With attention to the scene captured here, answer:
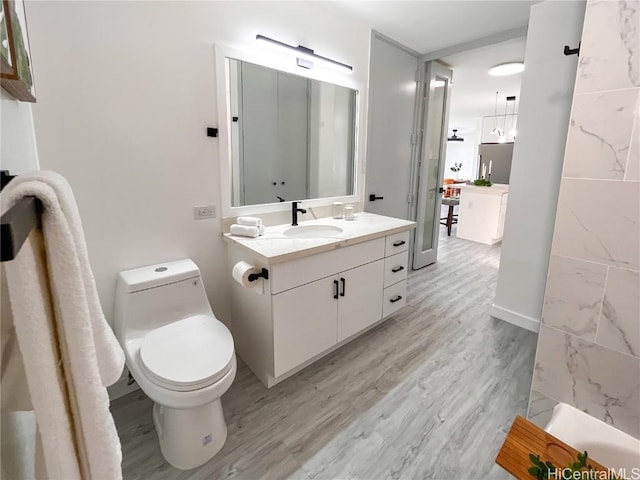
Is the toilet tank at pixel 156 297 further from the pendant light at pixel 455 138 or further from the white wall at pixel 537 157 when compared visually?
the pendant light at pixel 455 138

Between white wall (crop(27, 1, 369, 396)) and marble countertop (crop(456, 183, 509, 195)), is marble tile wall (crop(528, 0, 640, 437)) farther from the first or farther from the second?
marble countertop (crop(456, 183, 509, 195))

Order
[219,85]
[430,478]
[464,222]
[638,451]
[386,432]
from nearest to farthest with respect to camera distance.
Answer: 1. [638,451]
2. [430,478]
3. [386,432]
4. [219,85]
5. [464,222]

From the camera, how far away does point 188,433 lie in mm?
1379

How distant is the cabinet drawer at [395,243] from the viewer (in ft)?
7.40

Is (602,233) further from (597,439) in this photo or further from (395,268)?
(395,268)

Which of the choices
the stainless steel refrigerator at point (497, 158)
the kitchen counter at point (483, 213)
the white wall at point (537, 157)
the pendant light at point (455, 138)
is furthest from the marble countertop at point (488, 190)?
the pendant light at point (455, 138)

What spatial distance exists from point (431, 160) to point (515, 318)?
1959 mm

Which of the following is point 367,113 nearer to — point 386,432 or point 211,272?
point 211,272

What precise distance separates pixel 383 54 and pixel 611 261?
2.40m

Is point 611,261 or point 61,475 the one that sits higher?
point 611,261

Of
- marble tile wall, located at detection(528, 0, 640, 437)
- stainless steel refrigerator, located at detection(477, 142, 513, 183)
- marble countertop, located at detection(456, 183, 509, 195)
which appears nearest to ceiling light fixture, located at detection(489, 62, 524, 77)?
marble countertop, located at detection(456, 183, 509, 195)

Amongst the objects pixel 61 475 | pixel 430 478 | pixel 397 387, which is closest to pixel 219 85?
pixel 61 475

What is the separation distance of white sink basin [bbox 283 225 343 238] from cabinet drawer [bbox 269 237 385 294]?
240 millimetres

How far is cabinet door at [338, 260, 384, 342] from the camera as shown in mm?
2027
